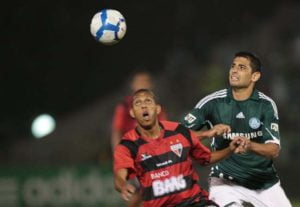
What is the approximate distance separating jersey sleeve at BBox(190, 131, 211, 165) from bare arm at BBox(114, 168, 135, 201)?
64cm

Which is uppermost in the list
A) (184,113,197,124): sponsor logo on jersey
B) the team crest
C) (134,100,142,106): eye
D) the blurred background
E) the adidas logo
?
the blurred background

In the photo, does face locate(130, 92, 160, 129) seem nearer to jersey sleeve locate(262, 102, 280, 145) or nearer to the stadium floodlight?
jersey sleeve locate(262, 102, 280, 145)

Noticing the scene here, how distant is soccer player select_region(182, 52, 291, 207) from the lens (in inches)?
249

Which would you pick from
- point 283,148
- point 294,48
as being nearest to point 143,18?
point 294,48

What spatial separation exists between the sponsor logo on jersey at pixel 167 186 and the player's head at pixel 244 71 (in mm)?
1113

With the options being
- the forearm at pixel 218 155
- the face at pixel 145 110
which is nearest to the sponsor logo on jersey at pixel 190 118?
the forearm at pixel 218 155

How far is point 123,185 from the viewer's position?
536 centimetres

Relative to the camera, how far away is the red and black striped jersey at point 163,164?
567cm

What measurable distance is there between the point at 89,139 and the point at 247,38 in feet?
19.0

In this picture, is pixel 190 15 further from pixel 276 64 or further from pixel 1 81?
pixel 1 81

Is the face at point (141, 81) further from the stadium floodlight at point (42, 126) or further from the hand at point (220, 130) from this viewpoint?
the stadium floodlight at point (42, 126)

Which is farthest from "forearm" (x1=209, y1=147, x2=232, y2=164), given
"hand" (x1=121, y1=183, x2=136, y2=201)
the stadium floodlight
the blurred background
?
the stadium floodlight

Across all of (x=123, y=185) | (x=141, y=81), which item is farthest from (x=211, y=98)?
(x=141, y=81)

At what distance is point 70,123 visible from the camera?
1788 centimetres
